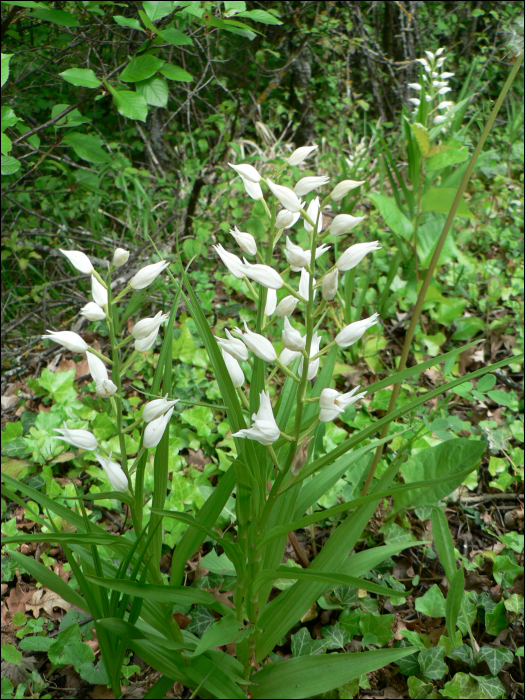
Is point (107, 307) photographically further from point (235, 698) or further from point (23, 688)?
point (23, 688)

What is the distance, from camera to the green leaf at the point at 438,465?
50.4 inches

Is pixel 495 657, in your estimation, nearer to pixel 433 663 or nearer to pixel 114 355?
pixel 433 663

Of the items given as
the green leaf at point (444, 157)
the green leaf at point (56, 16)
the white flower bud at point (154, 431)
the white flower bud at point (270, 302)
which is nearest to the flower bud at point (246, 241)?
the white flower bud at point (270, 302)

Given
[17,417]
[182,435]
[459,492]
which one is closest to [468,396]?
[459,492]

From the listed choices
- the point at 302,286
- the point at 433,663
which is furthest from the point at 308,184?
the point at 433,663

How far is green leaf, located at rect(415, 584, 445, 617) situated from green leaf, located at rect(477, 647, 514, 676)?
126 mm

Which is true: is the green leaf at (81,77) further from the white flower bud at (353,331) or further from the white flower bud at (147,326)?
the white flower bud at (353,331)

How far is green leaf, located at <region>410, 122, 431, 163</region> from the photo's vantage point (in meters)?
1.86

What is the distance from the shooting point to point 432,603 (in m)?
1.31

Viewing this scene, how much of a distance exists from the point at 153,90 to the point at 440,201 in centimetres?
131

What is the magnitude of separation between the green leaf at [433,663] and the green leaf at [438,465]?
34cm

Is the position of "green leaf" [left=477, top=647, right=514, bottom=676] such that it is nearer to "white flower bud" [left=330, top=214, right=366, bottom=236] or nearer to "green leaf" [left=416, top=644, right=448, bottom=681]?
"green leaf" [left=416, top=644, right=448, bottom=681]

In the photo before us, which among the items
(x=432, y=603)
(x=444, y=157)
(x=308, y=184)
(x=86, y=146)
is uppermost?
(x=308, y=184)

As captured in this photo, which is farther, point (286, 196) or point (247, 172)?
point (247, 172)
